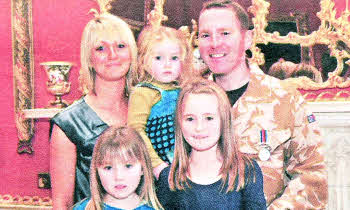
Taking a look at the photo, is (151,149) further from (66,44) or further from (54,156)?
(66,44)

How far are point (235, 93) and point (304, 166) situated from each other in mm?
305

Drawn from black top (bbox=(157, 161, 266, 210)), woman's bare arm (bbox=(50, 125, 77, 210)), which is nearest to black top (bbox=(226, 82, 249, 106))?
black top (bbox=(157, 161, 266, 210))

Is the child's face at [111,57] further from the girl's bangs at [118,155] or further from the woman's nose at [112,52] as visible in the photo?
the girl's bangs at [118,155]

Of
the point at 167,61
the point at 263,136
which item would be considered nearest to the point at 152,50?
the point at 167,61

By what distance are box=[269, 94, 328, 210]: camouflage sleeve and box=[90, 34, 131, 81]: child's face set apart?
0.54 metres

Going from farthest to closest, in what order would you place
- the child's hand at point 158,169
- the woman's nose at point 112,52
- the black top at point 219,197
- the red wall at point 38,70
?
1. the red wall at point 38,70
2. the woman's nose at point 112,52
3. the child's hand at point 158,169
4. the black top at point 219,197

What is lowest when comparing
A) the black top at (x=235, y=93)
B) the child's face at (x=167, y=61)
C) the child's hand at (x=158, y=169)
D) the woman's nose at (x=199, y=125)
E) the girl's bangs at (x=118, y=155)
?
the child's hand at (x=158, y=169)

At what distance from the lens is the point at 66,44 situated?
211cm

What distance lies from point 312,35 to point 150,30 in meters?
0.75

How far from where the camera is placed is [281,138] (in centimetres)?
163

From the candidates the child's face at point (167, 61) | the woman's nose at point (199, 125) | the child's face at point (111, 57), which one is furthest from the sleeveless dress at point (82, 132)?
the woman's nose at point (199, 125)

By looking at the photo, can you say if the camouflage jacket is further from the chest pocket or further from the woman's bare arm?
the woman's bare arm

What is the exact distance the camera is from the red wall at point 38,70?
208 centimetres

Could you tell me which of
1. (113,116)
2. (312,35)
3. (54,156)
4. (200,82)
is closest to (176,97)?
(200,82)
